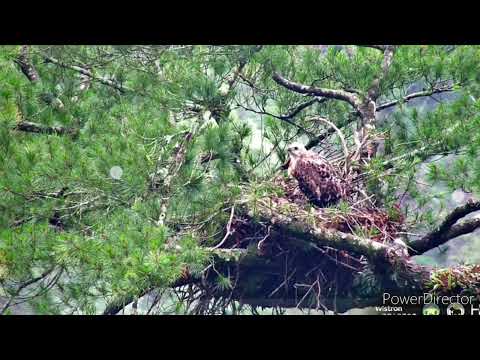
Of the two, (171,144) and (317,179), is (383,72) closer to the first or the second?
(317,179)

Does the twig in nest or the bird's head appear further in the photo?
the bird's head

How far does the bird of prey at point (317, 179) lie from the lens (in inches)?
120

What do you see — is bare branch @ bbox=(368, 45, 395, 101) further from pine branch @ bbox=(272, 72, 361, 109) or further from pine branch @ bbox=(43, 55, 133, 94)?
pine branch @ bbox=(43, 55, 133, 94)

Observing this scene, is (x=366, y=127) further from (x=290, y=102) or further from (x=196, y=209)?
(x=196, y=209)

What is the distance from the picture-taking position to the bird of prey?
120 inches

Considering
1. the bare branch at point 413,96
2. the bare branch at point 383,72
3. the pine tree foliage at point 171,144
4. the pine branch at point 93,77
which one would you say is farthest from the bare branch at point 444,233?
the pine branch at point 93,77

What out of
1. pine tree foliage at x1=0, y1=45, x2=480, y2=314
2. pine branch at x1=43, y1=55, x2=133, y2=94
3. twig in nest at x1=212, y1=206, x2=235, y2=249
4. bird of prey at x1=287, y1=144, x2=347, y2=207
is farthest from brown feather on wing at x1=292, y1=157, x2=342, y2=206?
pine branch at x1=43, y1=55, x2=133, y2=94

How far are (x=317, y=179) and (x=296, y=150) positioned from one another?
0.18 meters

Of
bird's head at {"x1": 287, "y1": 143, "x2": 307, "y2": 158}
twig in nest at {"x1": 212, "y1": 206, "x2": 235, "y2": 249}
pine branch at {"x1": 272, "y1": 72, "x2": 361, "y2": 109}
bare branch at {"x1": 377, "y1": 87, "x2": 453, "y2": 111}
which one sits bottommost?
twig in nest at {"x1": 212, "y1": 206, "x2": 235, "y2": 249}

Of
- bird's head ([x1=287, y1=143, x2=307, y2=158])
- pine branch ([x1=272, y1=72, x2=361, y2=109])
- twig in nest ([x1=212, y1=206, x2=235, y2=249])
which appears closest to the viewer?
twig in nest ([x1=212, y1=206, x2=235, y2=249])

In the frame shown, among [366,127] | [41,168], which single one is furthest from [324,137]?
[41,168]

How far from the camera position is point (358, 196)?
123 inches

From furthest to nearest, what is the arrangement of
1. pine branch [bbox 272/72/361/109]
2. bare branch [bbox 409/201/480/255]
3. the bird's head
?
pine branch [bbox 272/72/361/109], the bird's head, bare branch [bbox 409/201/480/255]

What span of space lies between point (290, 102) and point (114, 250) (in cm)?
147
